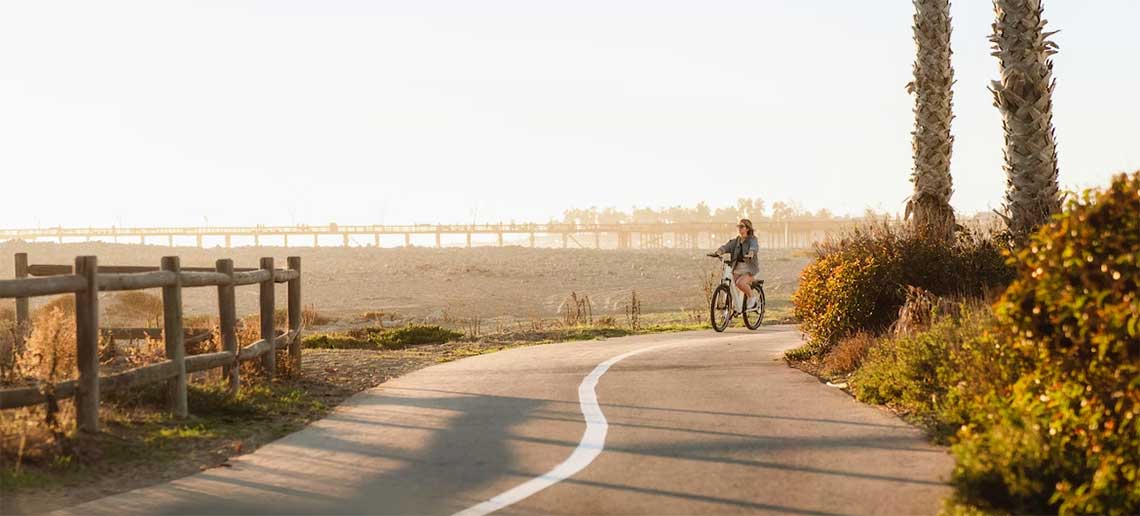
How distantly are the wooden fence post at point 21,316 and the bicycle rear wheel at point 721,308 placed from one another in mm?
12210

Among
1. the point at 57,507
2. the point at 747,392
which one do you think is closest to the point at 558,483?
the point at 57,507

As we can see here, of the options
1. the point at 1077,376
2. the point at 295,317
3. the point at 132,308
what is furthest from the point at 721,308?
Result: the point at 132,308

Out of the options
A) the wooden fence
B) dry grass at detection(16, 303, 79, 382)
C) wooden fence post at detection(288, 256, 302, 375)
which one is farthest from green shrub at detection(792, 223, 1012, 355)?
dry grass at detection(16, 303, 79, 382)

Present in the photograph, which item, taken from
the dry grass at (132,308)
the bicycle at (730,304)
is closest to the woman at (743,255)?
the bicycle at (730,304)

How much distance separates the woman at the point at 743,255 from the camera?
2119 centimetres

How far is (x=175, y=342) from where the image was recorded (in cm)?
1143

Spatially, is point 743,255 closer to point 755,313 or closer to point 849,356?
point 755,313

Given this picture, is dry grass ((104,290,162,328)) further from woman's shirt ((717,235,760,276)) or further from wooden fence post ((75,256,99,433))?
wooden fence post ((75,256,99,433))

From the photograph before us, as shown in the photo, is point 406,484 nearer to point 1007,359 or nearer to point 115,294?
point 1007,359

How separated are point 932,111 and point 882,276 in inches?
208

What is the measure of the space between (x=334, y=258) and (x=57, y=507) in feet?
241

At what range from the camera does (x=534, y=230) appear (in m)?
136

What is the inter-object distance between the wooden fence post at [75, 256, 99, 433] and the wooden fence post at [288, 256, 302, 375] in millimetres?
5069

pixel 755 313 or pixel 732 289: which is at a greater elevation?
pixel 732 289
